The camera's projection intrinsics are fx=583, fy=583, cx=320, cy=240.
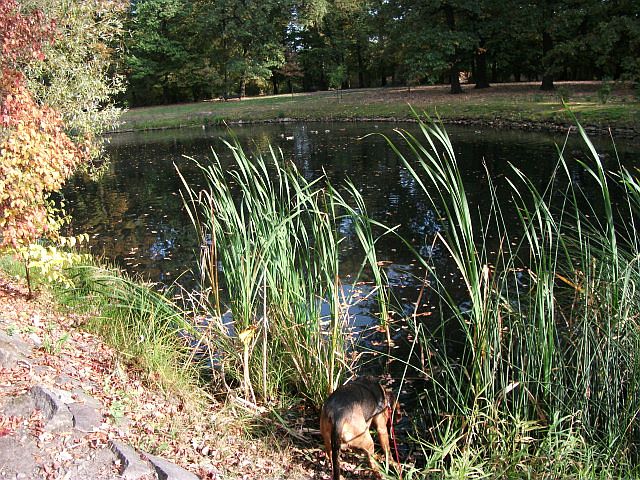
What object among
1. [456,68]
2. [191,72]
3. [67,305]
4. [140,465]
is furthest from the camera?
[191,72]

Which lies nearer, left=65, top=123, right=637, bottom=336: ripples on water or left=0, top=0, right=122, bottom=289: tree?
left=0, top=0, right=122, bottom=289: tree

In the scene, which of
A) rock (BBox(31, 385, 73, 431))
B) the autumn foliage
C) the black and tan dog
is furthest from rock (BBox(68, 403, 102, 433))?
Result: the autumn foliage

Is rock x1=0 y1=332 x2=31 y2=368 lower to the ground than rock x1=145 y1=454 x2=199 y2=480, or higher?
higher

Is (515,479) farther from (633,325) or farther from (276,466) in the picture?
(276,466)

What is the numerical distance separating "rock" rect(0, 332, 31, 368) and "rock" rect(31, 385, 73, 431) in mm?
482

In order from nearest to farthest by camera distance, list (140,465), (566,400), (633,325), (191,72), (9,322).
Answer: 1. (140,465)
2. (633,325)
3. (566,400)
4. (9,322)
5. (191,72)

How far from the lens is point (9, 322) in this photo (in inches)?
180

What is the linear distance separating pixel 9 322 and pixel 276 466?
2433 mm

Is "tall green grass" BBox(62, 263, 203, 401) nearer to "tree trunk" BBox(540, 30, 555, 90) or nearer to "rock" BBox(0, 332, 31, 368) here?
"rock" BBox(0, 332, 31, 368)

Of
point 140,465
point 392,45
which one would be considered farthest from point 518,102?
point 140,465

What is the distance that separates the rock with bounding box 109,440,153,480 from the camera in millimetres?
3059

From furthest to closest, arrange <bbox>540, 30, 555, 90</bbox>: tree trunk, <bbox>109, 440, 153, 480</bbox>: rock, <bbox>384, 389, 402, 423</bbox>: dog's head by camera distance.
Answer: <bbox>540, 30, 555, 90</bbox>: tree trunk, <bbox>384, 389, 402, 423</bbox>: dog's head, <bbox>109, 440, 153, 480</bbox>: rock

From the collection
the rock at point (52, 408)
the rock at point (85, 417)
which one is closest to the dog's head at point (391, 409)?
the rock at point (85, 417)

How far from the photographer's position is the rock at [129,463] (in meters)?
3.06
